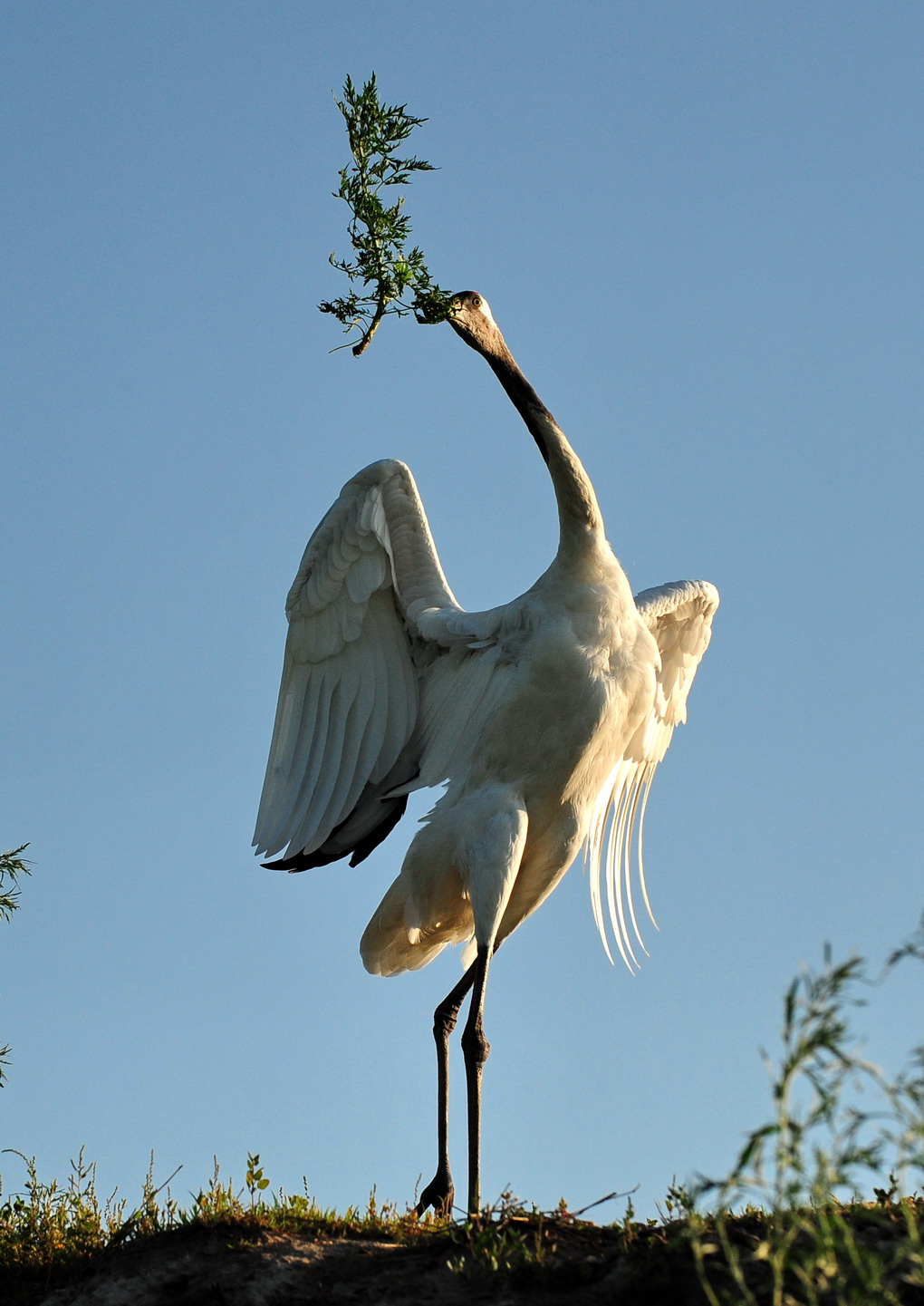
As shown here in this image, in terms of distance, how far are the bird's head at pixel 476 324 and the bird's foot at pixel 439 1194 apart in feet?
12.8

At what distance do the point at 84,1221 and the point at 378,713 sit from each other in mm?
2733

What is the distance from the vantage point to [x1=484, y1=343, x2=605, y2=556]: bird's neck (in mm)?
6711

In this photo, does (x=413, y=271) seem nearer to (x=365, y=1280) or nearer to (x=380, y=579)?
(x=380, y=579)

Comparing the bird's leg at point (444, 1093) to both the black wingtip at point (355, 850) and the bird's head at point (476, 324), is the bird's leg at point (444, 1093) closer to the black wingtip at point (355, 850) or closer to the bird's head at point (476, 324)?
the black wingtip at point (355, 850)

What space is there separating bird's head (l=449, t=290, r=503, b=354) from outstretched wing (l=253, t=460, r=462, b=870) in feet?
2.50

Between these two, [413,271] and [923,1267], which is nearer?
[923,1267]

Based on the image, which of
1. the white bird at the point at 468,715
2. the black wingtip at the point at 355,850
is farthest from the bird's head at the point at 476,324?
the black wingtip at the point at 355,850

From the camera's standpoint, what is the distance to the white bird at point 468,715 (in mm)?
6527

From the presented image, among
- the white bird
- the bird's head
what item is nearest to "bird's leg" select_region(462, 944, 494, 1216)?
the white bird

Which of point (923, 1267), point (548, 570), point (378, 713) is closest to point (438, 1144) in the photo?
point (378, 713)

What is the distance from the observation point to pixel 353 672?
7.40m

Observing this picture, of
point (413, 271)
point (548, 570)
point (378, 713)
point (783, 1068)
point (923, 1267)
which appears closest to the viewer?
point (783, 1068)

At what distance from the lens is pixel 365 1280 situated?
4.82 m

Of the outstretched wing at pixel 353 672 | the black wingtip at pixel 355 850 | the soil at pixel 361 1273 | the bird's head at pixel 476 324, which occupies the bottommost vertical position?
the soil at pixel 361 1273
